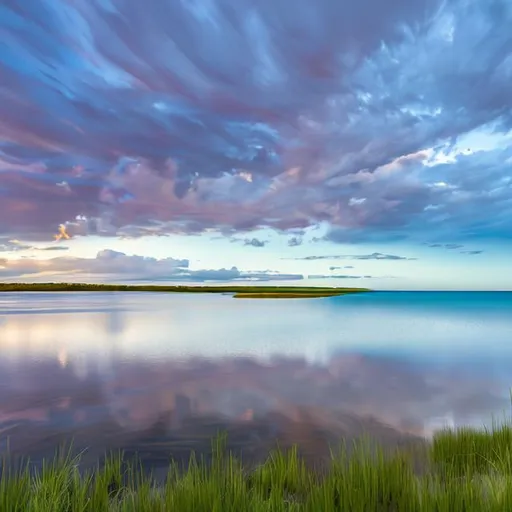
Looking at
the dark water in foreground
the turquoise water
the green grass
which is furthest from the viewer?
the turquoise water

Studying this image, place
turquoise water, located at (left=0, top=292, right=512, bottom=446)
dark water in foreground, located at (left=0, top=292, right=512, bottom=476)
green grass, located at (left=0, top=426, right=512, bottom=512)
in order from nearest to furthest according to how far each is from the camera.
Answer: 1. green grass, located at (left=0, top=426, right=512, bottom=512)
2. dark water in foreground, located at (left=0, top=292, right=512, bottom=476)
3. turquoise water, located at (left=0, top=292, right=512, bottom=446)

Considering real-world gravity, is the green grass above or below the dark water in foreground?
above

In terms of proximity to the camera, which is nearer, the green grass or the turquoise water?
the green grass

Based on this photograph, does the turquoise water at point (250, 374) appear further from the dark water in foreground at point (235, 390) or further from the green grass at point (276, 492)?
the green grass at point (276, 492)

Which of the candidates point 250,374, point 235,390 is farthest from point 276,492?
point 250,374

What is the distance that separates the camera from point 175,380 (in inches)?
645

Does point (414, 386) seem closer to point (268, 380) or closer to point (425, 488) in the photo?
point (268, 380)

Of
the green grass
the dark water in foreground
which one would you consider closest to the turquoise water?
the dark water in foreground

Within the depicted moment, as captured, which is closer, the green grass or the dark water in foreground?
the green grass

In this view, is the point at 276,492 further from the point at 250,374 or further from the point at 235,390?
the point at 250,374

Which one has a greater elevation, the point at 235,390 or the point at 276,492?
the point at 276,492

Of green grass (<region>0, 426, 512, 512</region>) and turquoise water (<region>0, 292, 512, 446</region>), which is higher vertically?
green grass (<region>0, 426, 512, 512</region>)

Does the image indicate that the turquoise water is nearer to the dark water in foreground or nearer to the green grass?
the dark water in foreground

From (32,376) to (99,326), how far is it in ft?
66.8
